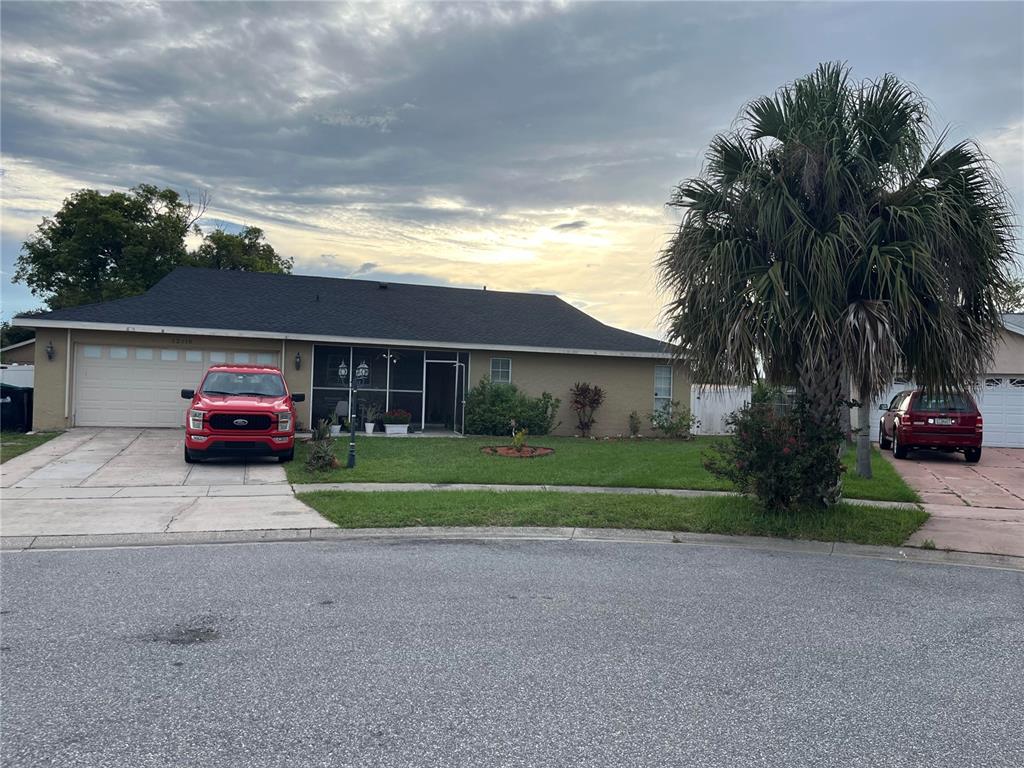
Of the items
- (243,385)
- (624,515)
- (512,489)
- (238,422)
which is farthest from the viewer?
(243,385)

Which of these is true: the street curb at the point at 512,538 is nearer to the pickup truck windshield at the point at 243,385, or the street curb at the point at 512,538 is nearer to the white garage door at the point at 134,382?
the pickup truck windshield at the point at 243,385

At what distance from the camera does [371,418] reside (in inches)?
818

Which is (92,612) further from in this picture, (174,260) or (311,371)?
(174,260)

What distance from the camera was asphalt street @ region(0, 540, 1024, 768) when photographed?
3873 millimetres

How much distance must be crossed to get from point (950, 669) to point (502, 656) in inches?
113

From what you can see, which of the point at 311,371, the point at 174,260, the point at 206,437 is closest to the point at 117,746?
the point at 206,437

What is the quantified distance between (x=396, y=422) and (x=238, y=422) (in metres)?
6.93

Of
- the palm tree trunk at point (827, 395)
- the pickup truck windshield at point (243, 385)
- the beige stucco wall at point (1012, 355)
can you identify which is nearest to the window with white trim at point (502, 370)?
the pickup truck windshield at point (243, 385)

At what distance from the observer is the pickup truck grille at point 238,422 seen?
14.4 metres

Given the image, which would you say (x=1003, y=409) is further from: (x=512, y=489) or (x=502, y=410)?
(x=512, y=489)

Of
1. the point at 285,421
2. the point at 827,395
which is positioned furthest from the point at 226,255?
the point at 827,395

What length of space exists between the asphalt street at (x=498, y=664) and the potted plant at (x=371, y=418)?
12.7 metres

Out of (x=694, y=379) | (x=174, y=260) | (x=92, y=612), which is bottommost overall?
(x=92, y=612)

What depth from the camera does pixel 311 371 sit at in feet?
69.1
